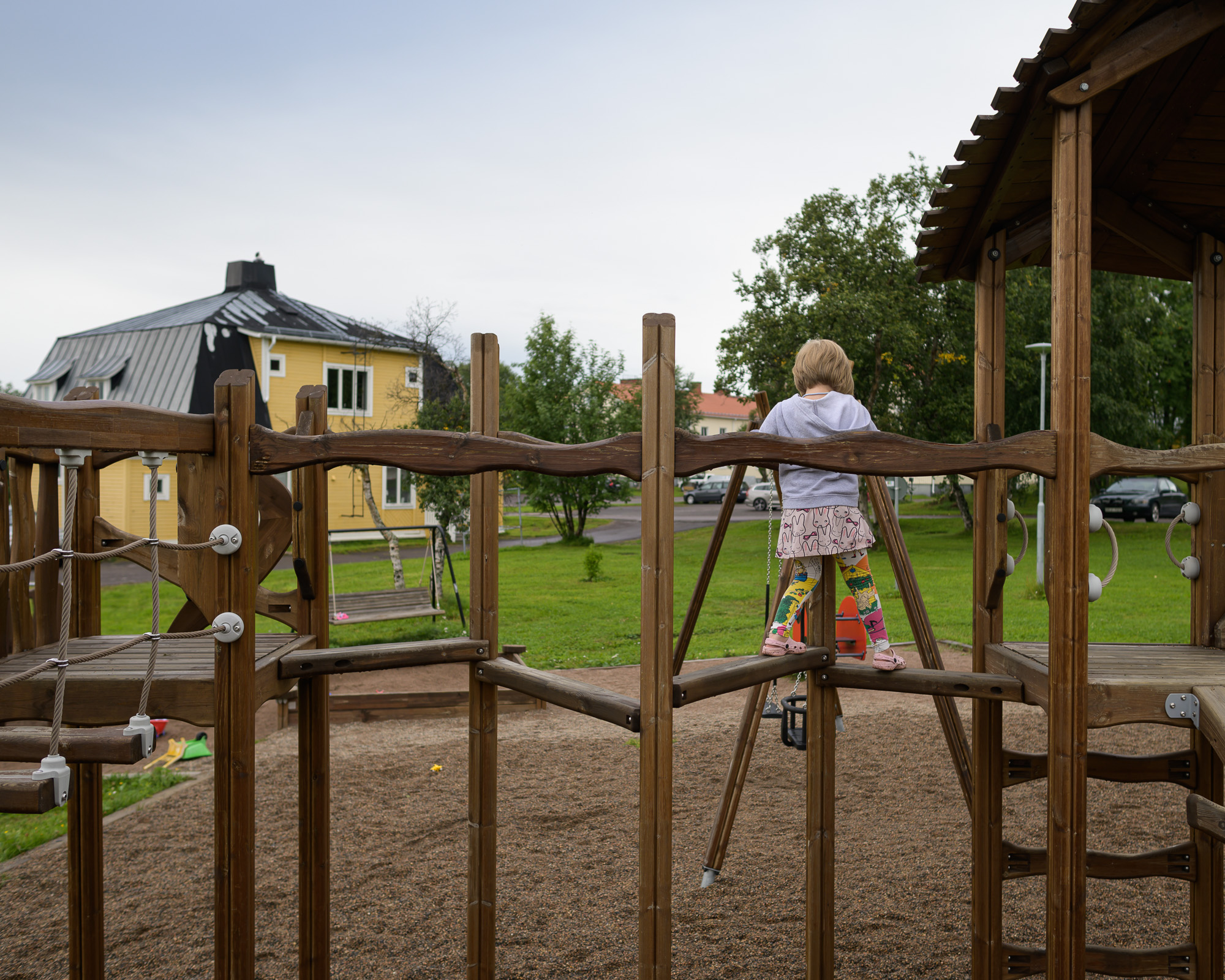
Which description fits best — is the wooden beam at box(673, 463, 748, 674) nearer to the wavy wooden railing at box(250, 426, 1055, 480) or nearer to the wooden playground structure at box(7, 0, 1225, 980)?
the wooden playground structure at box(7, 0, 1225, 980)

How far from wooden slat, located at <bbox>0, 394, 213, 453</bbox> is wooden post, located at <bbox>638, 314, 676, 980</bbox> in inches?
49.0

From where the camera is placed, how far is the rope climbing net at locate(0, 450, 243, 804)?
93.6 inches

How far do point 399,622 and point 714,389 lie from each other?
12187mm

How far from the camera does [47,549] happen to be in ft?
11.6

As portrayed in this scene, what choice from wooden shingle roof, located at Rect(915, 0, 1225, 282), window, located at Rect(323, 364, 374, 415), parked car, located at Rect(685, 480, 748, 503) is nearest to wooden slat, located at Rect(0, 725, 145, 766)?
wooden shingle roof, located at Rect(915, 0, 1225, 282)

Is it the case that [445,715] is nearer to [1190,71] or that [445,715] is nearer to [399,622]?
[399,622]

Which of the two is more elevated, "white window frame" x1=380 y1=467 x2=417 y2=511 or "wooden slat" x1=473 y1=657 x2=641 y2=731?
"white window frame" x1=380 y1=467 x2=417 y2=511

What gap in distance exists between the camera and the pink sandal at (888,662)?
354cm

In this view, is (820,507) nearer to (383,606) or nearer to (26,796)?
(26,796)

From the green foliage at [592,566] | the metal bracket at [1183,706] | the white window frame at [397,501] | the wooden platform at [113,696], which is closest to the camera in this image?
the wooden platform at [113,696]

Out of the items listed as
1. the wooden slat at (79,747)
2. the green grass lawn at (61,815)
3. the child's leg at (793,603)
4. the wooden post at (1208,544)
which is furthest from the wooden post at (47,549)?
the wooden post at (1208,544)

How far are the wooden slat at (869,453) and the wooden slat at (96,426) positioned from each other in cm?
140

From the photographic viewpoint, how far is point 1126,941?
12.9ft

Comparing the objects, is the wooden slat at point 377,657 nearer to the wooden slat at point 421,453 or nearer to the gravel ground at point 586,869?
the wooden slat at point 421,453
